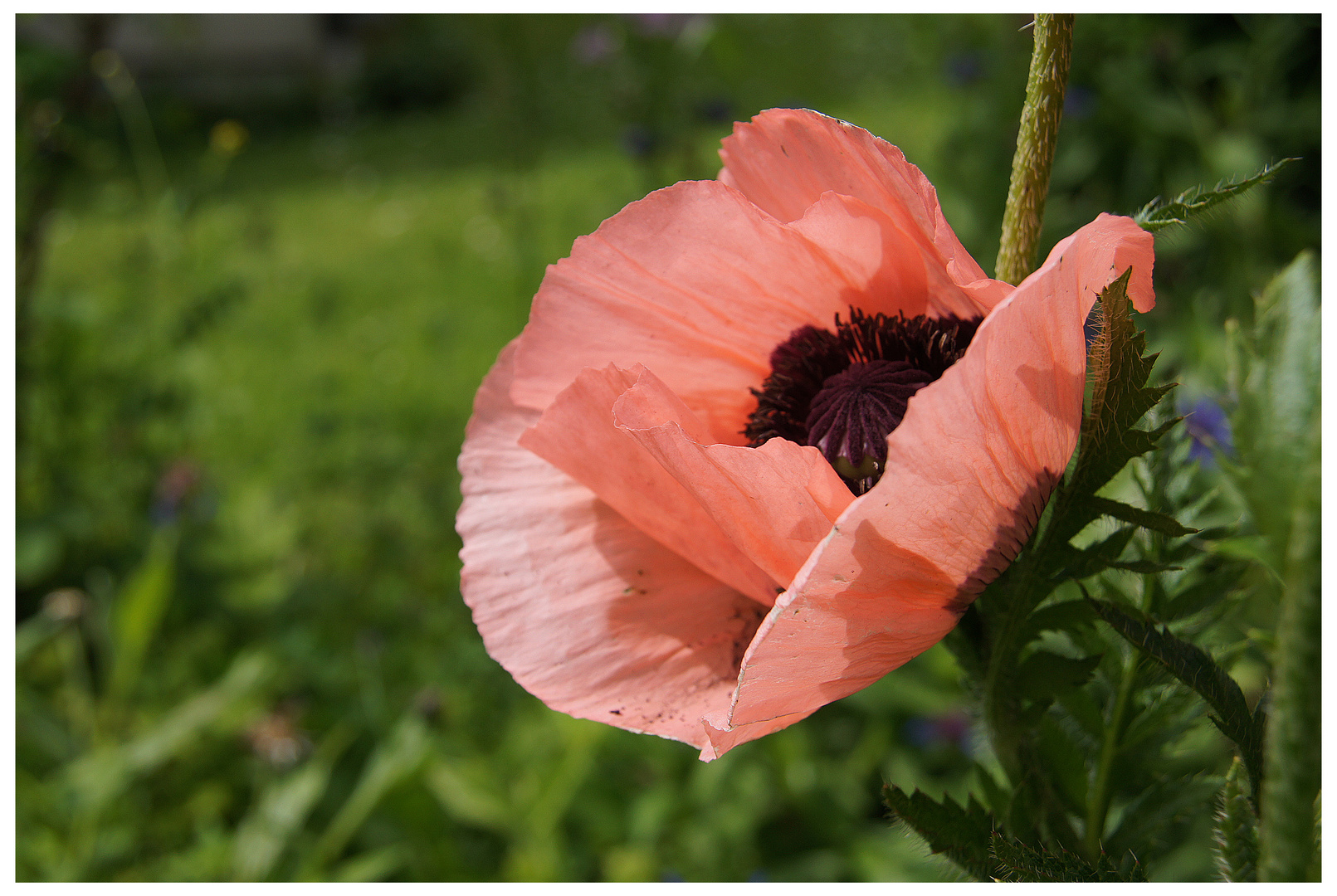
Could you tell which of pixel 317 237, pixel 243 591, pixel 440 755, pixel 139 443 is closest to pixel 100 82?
pixel 139 443

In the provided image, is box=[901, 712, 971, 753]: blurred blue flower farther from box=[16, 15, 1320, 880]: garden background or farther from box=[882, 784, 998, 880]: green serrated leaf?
box=[882, 784, 998, 880]: green serrated leaf

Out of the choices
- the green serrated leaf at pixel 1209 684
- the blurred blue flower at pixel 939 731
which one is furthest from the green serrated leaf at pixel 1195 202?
the blurred blue flower at pixel 939 731

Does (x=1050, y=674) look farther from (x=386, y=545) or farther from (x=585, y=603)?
(x=386, y=545)

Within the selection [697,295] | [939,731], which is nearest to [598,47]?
[939,731]

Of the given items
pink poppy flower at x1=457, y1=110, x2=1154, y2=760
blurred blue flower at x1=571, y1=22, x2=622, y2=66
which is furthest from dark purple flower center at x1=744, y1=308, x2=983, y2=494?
blurred blue flower at x1=571, y1=22, x2=622, y2=66

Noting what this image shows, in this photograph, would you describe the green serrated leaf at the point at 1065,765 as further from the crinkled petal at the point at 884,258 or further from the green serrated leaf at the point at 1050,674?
the crinkled petal at the point at 884,258
